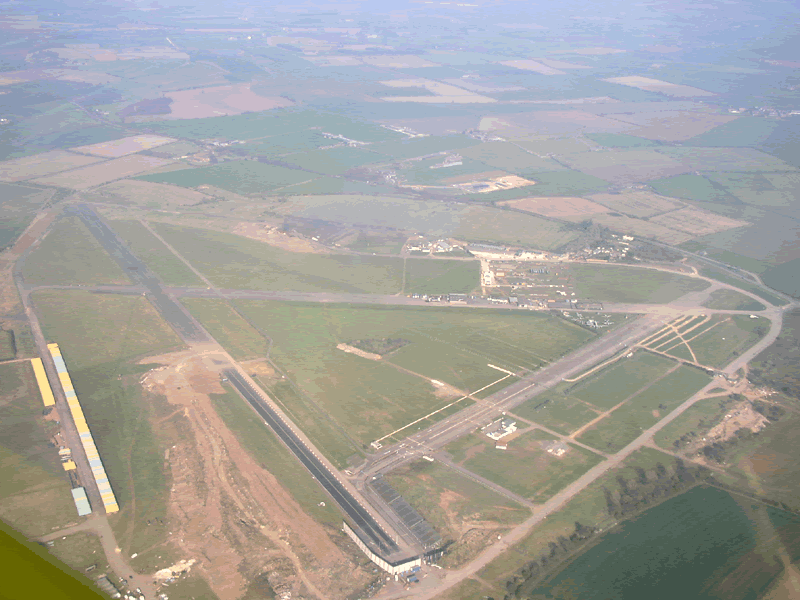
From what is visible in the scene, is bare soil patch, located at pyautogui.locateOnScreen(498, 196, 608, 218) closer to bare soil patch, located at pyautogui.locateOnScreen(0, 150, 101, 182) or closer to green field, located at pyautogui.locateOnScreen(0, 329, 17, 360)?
green field, located at pyautogui.locateOnScreen(0, 329, 17, 360)

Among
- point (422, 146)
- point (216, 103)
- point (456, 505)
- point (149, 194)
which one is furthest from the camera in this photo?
point (216, 103)

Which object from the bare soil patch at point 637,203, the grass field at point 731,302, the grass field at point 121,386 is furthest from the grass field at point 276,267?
the bare soil patch at point 637,203

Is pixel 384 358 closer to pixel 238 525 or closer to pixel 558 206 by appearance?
pixel 238 525

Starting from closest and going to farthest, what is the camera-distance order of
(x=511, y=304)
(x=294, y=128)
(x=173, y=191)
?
(x=511, y=304), (x=173, y=191), (x=294, y=128)

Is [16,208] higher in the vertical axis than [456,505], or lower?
higher

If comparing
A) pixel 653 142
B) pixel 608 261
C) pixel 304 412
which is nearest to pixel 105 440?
pixel 304 412

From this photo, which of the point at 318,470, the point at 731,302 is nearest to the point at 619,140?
the point at 731,302

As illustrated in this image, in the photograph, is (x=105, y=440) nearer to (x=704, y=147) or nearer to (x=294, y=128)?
(x=294, y=128)
